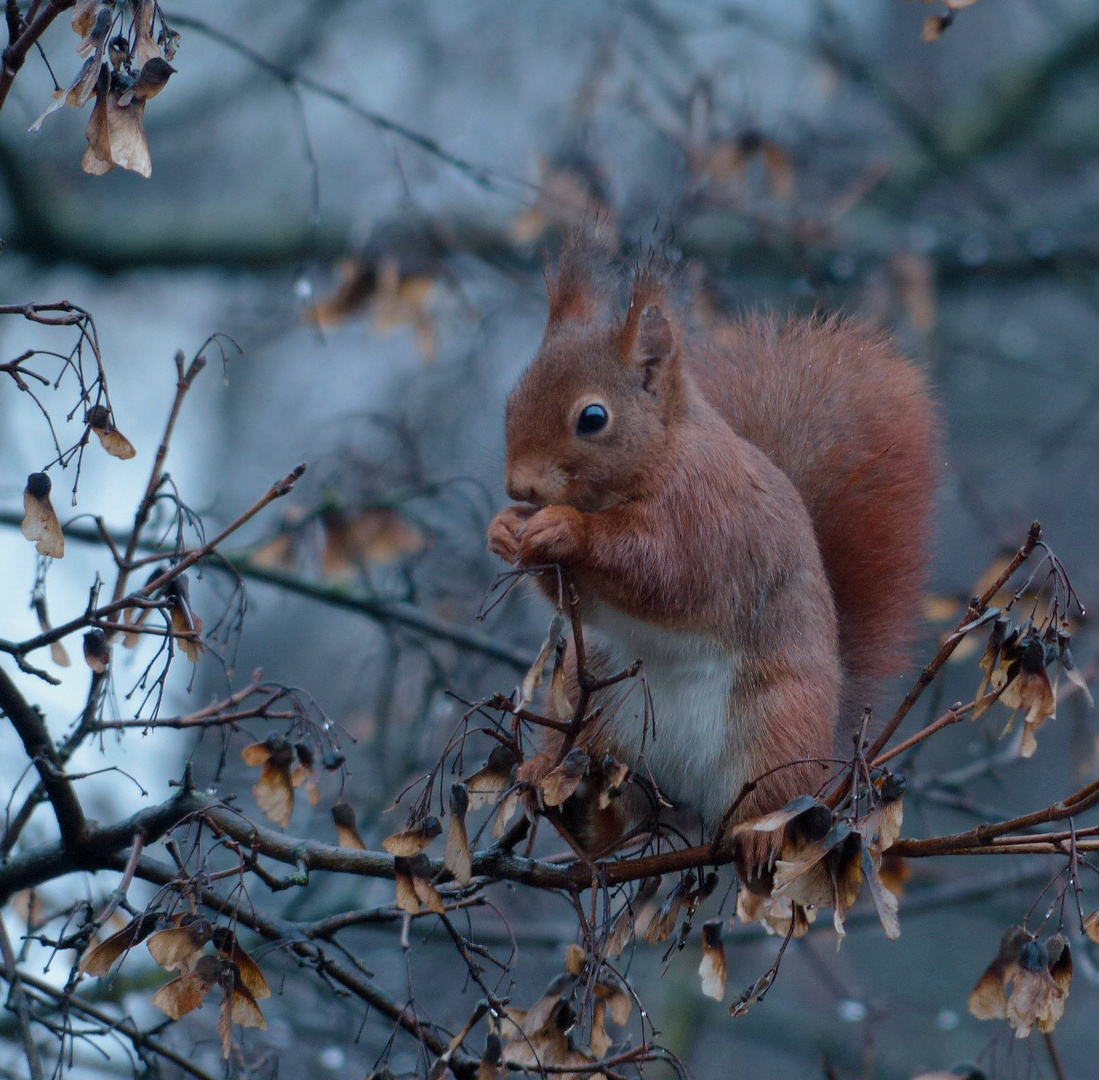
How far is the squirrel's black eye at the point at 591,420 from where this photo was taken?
1.85m

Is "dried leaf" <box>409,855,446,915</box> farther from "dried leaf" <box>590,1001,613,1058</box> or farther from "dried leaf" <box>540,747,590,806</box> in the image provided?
"dried leaf" <box>590,1001,613,1058</box>

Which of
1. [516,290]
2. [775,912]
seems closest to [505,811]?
[775,912]

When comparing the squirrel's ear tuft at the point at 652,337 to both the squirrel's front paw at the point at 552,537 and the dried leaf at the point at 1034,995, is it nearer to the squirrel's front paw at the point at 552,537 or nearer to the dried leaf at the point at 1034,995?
the squirrel's front paw at the point at 552,537

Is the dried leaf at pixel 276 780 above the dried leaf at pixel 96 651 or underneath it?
underneath

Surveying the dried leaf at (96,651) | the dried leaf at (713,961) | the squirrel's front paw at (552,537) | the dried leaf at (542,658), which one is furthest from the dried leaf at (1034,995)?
the dried leaf at (96,651)

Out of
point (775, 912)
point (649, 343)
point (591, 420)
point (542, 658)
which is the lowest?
point (775, 912)

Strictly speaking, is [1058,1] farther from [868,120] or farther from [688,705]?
[688,705]

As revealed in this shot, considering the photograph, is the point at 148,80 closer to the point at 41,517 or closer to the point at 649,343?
the point at 41,517

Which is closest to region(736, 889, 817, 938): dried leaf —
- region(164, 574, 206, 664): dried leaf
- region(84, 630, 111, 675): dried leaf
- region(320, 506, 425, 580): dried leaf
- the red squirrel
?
the red squirrel

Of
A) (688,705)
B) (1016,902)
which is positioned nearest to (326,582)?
(688,705)

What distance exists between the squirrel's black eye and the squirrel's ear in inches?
4.4

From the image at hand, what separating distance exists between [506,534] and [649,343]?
0.42 metres

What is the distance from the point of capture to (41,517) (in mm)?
1429

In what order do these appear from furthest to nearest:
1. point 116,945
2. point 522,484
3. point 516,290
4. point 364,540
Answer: point 516,290 < point 364,540 < point 522,484 < point 116,945
